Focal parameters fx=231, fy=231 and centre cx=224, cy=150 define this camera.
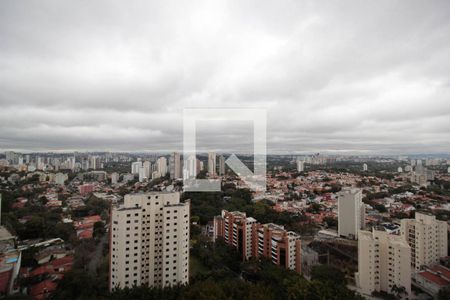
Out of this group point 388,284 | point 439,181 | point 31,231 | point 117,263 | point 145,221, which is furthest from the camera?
point 439,181

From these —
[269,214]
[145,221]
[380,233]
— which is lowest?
[269,214]

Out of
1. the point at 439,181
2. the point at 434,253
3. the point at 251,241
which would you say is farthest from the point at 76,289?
the point at 439,181

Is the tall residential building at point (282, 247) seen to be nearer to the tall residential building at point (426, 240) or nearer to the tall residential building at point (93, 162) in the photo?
the tall residential building at point (426, 240)

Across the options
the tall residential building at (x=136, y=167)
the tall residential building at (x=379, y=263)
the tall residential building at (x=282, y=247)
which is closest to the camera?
the tall residential building at (x=379, y=263)

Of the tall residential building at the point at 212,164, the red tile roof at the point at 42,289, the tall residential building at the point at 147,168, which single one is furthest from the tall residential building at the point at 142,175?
the red tile roof at the point at 42,289

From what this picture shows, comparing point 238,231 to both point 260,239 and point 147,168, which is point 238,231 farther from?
point 147,168

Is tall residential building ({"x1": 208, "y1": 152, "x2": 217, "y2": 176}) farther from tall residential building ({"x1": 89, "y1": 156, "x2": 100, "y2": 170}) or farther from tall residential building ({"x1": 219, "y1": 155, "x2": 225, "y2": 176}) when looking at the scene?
tall residential building ({"x1": 89, "y1": 156, "x2": 100, "y2": 170})

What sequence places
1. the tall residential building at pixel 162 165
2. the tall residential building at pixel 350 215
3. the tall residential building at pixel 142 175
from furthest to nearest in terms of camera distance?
1. the tall residential building at pixel 142 175
2. the tall residential building at pixel 162 165
3. the tall residential building at pixel 350 215

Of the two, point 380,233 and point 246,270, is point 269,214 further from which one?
point 380,233
